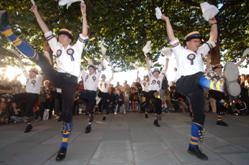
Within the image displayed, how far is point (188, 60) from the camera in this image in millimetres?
5867

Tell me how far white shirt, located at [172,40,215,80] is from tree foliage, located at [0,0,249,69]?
32.2ft

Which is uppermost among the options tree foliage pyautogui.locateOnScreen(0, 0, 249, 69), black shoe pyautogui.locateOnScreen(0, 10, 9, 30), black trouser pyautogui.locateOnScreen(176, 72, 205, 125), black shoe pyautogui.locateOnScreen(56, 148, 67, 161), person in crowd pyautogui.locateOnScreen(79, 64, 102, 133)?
tree foliage pyautogui.locateOnScreen(0, 0, 249, 69)

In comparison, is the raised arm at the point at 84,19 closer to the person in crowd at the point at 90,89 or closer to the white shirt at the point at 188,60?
the white shirt at the point at 188,60

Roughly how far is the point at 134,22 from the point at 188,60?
49.4 feet

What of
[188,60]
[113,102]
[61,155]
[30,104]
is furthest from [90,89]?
[113,102]

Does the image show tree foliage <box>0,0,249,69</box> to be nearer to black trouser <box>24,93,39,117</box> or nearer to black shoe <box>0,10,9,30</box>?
black trouser <box>24,93,39,117</box>

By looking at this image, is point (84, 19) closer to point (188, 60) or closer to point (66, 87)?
point (66, 87)

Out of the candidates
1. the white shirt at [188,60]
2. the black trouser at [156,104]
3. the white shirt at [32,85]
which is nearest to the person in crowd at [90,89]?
the white shirt at [32,85]

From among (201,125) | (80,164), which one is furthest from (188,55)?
(80,164)

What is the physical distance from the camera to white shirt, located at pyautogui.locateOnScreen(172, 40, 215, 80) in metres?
5.83

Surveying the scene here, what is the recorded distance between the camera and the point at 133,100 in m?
20.0

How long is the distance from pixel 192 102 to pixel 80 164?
2.35 metres

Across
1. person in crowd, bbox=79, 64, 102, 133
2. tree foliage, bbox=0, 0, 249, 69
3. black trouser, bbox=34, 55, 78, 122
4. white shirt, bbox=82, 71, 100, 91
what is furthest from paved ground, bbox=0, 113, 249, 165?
tree foliage, bbox=0, 0, 249, 69

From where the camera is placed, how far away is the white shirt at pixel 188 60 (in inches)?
230
